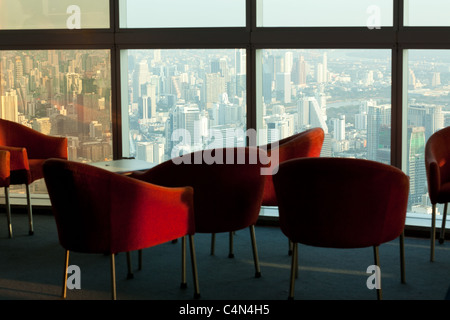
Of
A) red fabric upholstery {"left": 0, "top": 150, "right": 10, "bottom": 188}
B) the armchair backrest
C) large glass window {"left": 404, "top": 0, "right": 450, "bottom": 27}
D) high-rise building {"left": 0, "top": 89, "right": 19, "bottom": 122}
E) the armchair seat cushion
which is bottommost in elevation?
the armchair seat cushion

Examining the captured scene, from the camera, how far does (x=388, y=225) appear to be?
14.3 feet

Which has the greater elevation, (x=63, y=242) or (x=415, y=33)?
(x=415, y=33)

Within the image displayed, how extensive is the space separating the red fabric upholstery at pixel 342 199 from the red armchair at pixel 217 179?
0.40 meters

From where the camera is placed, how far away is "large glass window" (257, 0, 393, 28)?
6.50 m

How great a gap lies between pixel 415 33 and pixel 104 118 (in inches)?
121

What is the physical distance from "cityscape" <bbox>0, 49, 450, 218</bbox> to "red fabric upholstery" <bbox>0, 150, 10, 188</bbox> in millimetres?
1308

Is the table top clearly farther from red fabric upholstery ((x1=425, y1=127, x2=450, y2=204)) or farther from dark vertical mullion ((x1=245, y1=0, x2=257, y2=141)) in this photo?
red fabric upholstery ((x1=425, y1=127, x2=450, y2=204))

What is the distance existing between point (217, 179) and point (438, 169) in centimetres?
176

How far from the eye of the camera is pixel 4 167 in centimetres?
617

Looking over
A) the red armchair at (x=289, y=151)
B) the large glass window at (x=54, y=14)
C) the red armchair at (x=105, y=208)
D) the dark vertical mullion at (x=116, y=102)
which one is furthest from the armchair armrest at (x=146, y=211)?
the large glass window at (x=54, y=14)

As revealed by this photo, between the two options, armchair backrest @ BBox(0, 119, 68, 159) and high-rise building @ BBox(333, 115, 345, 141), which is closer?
high-rise building @ BBox(333, 115, 345, 141)

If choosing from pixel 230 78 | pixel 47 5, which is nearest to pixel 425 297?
pixel 230 78

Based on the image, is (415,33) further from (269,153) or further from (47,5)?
(47,5)

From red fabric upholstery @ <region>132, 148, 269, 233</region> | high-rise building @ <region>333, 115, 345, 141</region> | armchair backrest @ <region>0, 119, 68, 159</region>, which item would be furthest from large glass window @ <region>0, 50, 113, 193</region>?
red fabric upholstery @ <region>132, 148, 269, 233</region>
